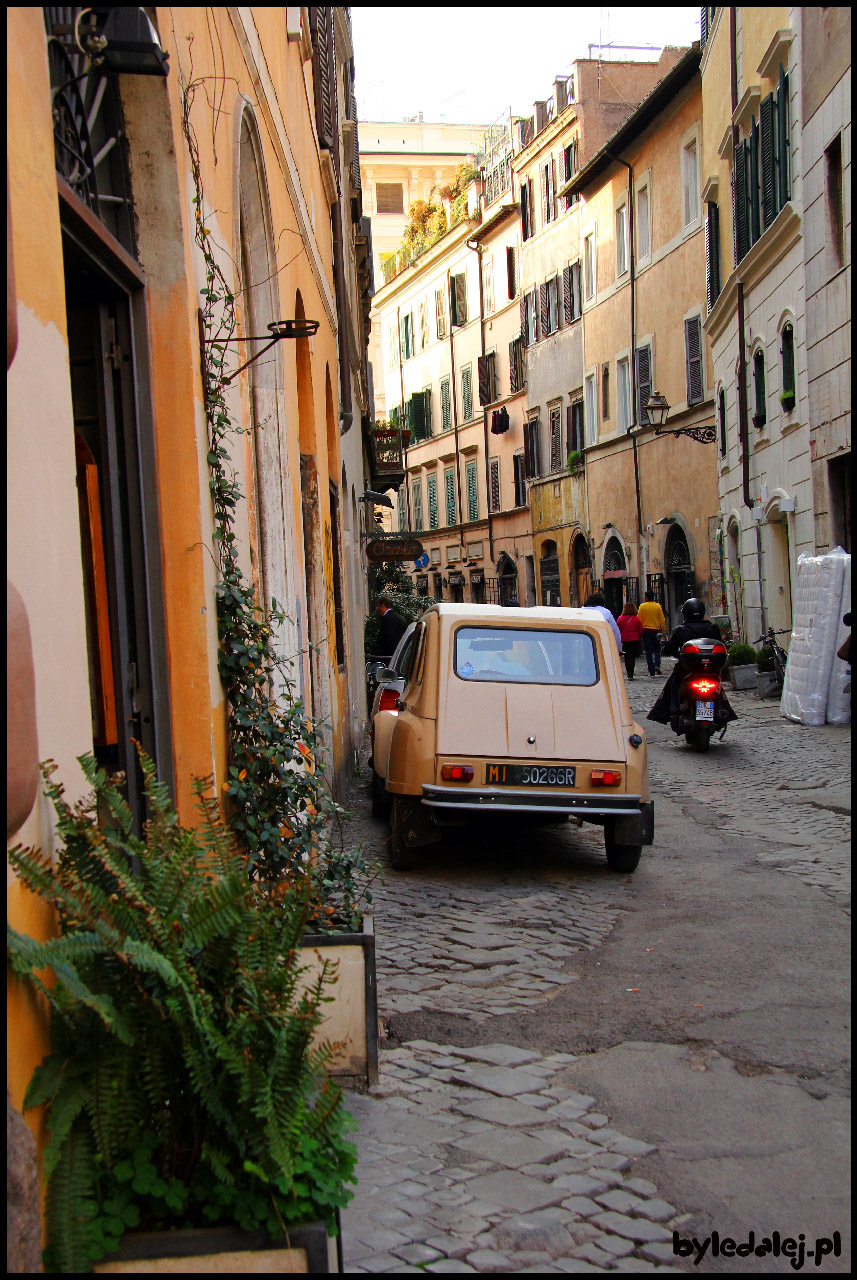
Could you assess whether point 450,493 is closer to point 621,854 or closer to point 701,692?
point 701,692

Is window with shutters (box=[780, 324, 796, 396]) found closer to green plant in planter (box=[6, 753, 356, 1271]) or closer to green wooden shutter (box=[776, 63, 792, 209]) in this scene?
green wooden shutter (box=[776, 63, 792, 209])

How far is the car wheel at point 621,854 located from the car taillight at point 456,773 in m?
0.96


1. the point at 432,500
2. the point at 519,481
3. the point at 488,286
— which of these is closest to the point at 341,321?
the point at 519,481

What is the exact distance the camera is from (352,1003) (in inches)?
169

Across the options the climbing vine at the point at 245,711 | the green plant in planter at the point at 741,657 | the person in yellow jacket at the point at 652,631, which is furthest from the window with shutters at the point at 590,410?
the climbing vine at the point at 245,711

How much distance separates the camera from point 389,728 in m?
9.05

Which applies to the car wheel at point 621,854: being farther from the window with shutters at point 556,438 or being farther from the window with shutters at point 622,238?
the window with shutters at point 556,438

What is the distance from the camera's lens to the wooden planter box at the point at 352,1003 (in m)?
4.29

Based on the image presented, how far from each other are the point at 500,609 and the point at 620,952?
125 inches

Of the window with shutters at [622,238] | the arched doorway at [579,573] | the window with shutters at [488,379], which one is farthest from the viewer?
the window with shutters at [488,379]

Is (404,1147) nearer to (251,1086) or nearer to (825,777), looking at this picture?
(251,1086)

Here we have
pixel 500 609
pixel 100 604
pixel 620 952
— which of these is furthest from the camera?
pixel 500 609

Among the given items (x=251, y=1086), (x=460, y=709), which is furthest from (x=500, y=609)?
(x=251, y=1086)

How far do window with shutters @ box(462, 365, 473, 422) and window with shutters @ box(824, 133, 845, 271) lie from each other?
30.9m
